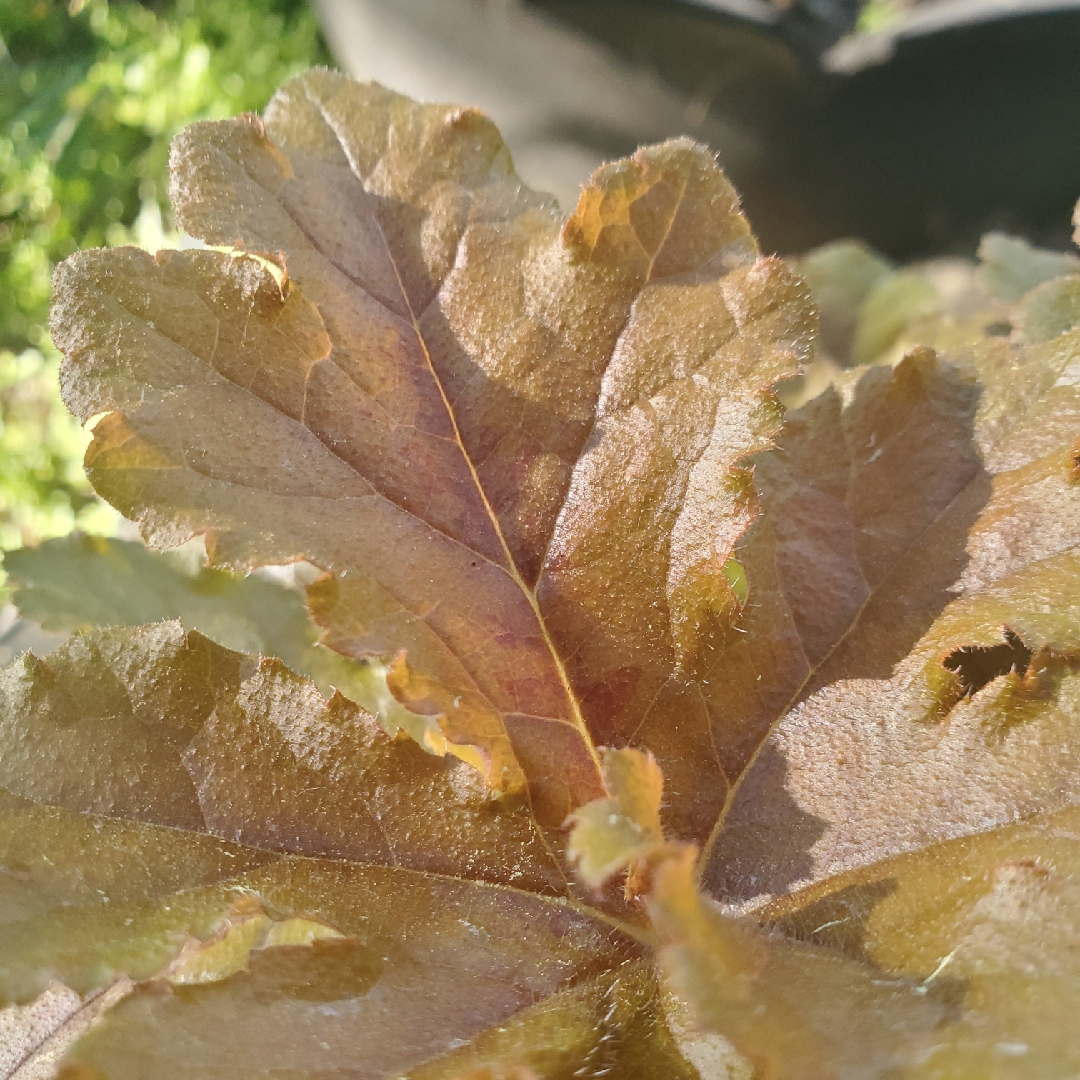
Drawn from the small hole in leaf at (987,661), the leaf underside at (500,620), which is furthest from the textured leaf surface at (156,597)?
the small hole in leaf at (987,661)

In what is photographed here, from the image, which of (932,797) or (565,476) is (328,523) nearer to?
(565,476)

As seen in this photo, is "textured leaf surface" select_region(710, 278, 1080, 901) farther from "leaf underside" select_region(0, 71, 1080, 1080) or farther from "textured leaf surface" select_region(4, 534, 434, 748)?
"textured leaf surface" select_region(4, 534, 434, 748)

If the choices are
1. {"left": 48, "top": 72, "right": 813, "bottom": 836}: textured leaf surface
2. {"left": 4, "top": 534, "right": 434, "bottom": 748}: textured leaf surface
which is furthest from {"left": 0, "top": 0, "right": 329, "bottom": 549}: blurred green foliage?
{"left": 48, "top": 72, "right": 813, "bottom": 836}: textured leaf surface

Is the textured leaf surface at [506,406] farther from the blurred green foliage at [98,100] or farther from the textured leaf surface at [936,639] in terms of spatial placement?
the blurred green foliage at [98,100]

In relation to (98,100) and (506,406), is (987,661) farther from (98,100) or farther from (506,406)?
(98,100)

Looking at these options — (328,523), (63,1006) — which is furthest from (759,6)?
(63,1006)
